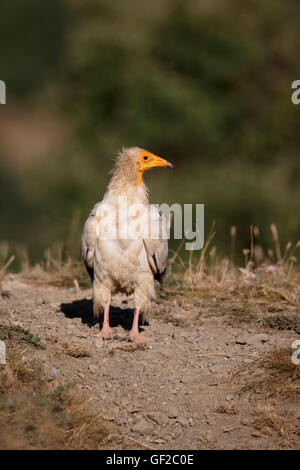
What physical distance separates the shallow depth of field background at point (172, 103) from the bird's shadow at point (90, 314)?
1091cm

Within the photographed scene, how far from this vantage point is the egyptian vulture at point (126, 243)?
6.03 m

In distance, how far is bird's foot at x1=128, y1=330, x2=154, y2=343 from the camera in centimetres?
607

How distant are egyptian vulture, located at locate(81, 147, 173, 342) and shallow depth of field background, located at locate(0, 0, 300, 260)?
11817mm

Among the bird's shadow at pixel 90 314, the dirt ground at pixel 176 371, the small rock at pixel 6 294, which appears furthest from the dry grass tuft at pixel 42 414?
the small rock at pixel 6 294

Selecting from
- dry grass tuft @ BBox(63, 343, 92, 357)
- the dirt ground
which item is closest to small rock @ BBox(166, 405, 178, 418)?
the dirt ground

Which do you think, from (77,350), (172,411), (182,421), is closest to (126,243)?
(77,350)

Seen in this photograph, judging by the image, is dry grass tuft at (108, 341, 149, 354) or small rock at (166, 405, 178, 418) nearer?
small rock at (166, 405, 178, 418)

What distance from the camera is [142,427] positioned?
15.3ft

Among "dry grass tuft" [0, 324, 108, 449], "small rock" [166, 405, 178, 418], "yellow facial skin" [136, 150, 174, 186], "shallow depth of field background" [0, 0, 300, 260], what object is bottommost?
"small rock" [166, 405, 178, 418]

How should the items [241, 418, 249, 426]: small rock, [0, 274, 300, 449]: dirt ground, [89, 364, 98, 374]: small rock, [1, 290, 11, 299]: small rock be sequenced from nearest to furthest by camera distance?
[0, 274, 300, 449]: dirt ground → [241, 418, 249, 426]: small rock → [89, 364, 98, 374]: small rock → [1, 290, 11, 299]: small rock

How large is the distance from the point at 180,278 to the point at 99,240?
2.00m

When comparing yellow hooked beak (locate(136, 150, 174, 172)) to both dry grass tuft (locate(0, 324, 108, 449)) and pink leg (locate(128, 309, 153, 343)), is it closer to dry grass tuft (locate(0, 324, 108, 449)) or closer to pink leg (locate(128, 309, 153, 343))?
pink leg (locate(128, 309, 153, 343))

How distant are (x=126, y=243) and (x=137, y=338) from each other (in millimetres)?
860

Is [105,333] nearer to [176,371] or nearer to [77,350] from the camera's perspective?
[77,350]
